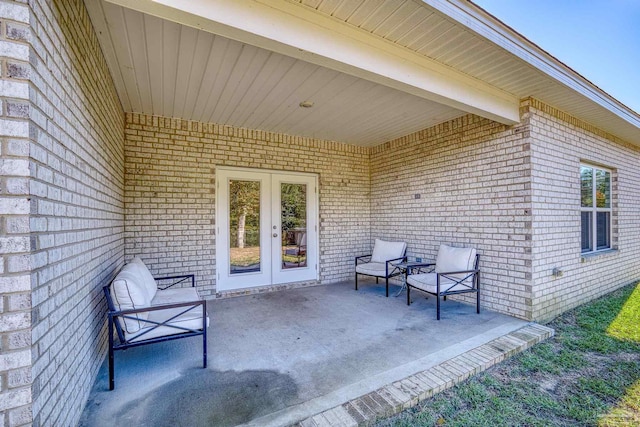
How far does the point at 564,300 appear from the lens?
3910 millimetres

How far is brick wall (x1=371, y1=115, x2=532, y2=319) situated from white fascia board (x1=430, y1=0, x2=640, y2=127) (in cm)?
67

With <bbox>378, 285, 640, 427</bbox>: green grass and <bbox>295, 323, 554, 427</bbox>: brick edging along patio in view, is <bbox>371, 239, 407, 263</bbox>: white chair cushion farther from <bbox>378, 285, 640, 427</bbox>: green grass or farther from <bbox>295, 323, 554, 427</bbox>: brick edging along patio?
<bbox>378, 285, 640, 427</bbox>: green grass

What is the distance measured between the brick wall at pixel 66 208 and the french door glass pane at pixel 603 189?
6.98 metres

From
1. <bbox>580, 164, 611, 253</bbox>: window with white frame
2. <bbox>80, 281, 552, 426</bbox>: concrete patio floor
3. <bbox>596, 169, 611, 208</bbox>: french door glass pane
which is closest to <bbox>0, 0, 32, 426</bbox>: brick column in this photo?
<bbox>80, 281, 552, 426</bbox>: concrete patio floor

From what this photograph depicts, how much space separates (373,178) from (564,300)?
12.2 ft

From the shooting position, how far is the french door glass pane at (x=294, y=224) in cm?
526

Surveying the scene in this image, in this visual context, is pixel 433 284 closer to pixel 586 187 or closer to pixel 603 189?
pixel 586 187

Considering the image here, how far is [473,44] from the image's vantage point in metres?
2.48

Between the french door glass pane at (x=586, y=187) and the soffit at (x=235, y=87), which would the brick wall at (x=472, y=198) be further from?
the french door glass pane at (x=586, y=187)

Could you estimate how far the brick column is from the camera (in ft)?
3.82

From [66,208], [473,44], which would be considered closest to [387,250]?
[473,44]

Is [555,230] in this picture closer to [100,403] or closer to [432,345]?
[432,345]

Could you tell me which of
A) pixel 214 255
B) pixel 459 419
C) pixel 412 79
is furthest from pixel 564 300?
pixel 214 255

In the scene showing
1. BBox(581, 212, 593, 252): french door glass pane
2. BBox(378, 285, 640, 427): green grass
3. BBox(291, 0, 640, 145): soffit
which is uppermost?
BBox(291, 0, 640, 145): soffit
